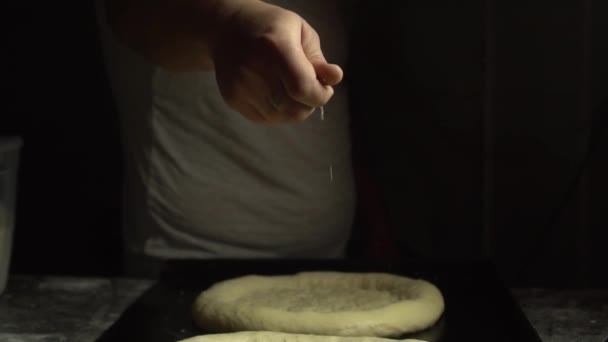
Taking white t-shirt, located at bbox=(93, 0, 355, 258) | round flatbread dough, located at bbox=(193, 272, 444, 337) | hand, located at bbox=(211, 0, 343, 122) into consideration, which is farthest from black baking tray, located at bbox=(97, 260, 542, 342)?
hand, located at bbox=(211, 0, 343, 122)

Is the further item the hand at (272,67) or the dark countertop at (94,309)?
the dark countertop at (94,309)

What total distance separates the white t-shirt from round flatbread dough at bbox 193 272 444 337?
9.8 inches

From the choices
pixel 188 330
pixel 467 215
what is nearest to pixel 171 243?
pixel 188 330

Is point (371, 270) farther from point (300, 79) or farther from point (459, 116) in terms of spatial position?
point (300, 79)

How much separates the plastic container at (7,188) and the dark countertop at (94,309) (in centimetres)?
9

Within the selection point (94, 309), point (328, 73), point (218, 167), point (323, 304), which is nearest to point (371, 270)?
point (323, 304)

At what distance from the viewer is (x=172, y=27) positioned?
1.36 meters

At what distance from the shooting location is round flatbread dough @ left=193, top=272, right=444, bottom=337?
1.20 meters

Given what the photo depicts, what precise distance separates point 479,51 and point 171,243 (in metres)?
0.69

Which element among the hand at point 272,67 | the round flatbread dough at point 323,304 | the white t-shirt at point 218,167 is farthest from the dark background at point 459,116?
the hand at point 272,67

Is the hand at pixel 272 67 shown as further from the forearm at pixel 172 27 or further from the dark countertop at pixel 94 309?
the dark countertop at pixel 94 309

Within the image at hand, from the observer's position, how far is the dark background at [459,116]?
1705 millimetres

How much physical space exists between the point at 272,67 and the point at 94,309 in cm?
54

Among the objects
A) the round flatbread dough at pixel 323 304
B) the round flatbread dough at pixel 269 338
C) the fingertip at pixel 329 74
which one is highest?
the fingertip at pixel 329 74
